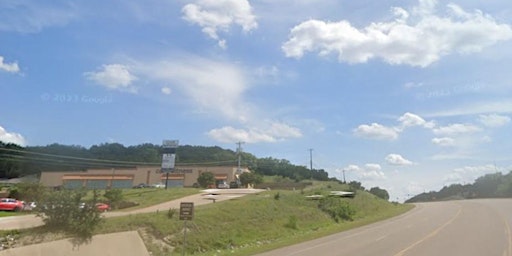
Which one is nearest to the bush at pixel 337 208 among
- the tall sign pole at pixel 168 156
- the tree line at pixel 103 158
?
the tall sign pole at pixel 168 156

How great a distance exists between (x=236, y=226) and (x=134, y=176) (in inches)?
3243

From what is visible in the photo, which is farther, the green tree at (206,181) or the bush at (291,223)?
the green tree at (206,181)

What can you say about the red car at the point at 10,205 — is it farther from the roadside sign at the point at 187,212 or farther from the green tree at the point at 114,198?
the roadside sign at the point at 187,212

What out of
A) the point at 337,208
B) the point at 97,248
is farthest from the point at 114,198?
the point at 97,248

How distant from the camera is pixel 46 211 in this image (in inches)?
877

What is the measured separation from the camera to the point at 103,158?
422 feet

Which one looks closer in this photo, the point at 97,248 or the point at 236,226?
the point at 97,248

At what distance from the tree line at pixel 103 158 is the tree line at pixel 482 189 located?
37.9 meters

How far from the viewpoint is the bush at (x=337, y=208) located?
2042 inches

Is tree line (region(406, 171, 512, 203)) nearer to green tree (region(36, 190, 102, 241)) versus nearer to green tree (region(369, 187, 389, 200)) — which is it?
green tree (region(369, 187, 389, 200))

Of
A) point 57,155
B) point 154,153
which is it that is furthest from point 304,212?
point 154,153

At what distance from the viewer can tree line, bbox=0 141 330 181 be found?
114m

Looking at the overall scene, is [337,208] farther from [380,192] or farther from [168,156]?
[380,192]

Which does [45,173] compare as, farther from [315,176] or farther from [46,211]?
[46,211]
